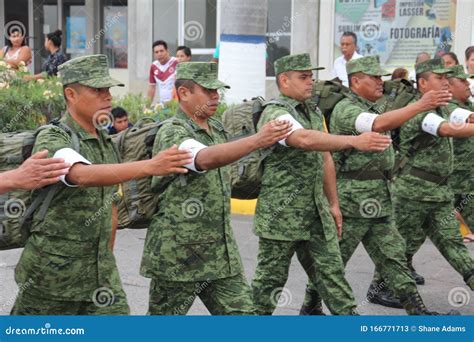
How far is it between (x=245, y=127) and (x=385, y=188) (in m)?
1.22

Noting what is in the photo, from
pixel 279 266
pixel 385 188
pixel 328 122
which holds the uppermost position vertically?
pixel 328 122

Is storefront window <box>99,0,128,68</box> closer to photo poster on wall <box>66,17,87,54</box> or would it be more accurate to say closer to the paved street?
photo poster on wall <box>66,17,87,54</box>

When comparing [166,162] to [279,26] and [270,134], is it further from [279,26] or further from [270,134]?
[279,26]

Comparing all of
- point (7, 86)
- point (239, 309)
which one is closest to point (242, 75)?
point (7, 86)

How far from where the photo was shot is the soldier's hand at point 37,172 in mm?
3502

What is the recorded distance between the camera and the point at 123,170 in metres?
3.65

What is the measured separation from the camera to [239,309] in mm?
4391

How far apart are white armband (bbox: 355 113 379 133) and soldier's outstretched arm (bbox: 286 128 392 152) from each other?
2.50ft

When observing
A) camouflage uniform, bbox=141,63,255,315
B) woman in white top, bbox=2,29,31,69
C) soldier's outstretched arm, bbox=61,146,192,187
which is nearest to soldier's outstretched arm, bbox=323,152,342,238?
camouflage uniform, bbox=141,63,255,315

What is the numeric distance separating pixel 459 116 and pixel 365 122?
1.27 metres

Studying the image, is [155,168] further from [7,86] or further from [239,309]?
[7,86]

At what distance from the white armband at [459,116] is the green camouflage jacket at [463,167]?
3.10 ft

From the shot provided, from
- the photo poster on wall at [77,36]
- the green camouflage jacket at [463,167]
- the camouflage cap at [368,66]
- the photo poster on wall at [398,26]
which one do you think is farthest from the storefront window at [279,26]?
the camouflage cap at [368,66]

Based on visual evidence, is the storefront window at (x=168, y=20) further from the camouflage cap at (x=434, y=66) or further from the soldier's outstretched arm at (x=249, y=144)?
the soldier's outstretched arm at (x=249, y=144)
